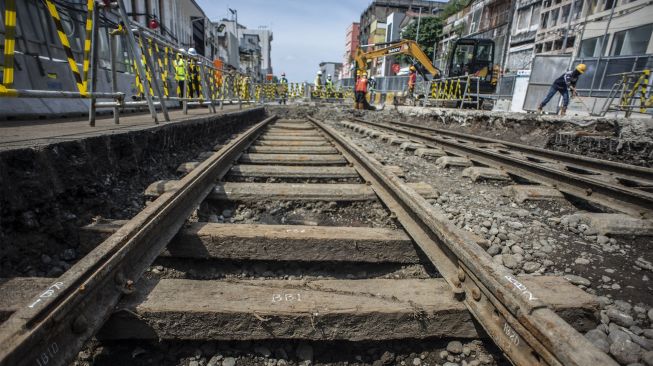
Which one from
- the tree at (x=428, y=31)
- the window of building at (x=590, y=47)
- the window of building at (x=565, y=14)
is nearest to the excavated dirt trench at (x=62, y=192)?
the window of building at (x=590, y=47)

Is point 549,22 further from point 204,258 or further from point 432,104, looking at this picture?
point 204,258

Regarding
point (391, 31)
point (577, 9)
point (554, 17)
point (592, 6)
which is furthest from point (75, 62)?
point (391, 31)

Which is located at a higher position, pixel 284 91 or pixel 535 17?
pixel 535 17

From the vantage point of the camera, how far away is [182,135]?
4.48 m

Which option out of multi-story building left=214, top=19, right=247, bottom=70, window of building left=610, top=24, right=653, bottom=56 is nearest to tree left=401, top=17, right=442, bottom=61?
multi-story building left=214, top=19, right=247, bottom=70

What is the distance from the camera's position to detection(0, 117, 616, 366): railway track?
1.00 meters

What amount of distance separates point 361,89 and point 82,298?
15883 millimetres

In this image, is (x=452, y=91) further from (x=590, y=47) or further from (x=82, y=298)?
(x=82, y=298)

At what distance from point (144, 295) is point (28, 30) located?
7.74 meters

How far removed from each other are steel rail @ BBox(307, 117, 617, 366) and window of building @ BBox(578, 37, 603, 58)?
22725 millimetres

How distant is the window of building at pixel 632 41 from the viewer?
15.2m

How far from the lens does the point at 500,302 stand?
1.19 m

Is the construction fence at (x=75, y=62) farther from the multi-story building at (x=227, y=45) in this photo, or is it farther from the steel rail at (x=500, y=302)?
the multi-story building at (x=227, y=45)

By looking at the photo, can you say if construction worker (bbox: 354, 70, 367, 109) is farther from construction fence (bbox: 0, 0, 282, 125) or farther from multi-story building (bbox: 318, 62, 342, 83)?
multi-story building (bbox: 318, 62, 342, 83)
